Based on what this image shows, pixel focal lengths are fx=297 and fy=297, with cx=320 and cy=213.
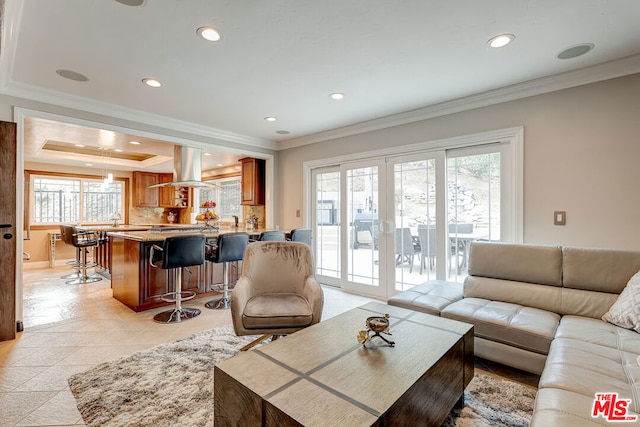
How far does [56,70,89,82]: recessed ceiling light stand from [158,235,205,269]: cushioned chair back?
1746mm

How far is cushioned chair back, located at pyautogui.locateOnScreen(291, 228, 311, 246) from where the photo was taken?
4430 mm

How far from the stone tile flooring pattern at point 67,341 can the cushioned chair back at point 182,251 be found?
66cm

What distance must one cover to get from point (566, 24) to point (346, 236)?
134 inches

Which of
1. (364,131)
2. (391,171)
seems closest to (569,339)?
(391,171)

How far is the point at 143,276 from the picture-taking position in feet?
12.0

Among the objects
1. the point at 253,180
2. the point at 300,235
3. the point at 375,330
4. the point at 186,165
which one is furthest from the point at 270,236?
the point at 375,330

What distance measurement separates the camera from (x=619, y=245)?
260cm

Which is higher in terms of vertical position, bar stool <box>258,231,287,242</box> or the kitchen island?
bar stool <box>258,231,287,242</box>

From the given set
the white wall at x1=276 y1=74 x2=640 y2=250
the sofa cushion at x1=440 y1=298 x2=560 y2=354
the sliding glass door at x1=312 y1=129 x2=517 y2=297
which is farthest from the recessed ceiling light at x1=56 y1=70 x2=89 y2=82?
the white wall at x1=276 y1=74 x2=640 y2=250

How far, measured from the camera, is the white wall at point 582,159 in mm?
2566

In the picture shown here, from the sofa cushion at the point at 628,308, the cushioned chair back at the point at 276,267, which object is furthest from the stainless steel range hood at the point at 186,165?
the sofa cushion at the point at 628,308

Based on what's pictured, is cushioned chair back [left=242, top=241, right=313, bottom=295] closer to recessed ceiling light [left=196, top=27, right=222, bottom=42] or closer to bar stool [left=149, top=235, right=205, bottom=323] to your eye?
bar stool [left=149, top=235, right=205, bottom=323]

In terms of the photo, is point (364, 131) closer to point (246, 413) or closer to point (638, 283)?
point (638, 283)

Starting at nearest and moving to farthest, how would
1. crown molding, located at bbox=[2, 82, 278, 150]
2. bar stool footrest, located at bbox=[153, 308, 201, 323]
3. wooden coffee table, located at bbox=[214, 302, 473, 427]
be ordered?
wooden coffee table, located at bbox=[214, 302, 473, 427]
crown molding, located at bbox=[2, 82, 278, 150]
bar stool footrest, located at bbox=[153, 308, 201, 323]
